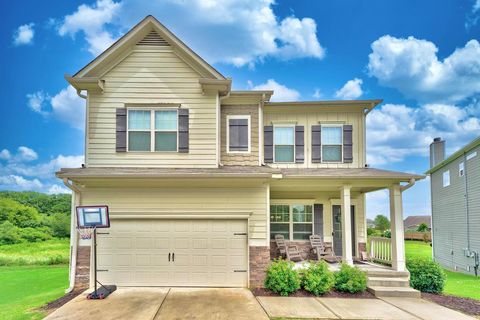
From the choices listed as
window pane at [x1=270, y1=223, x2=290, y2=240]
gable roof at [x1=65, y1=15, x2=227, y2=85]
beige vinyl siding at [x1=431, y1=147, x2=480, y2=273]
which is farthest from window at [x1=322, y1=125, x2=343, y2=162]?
beige vinyl siding at [x1=431, y1=147, x2=480, y2=273]

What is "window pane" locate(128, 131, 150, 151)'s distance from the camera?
10.5m

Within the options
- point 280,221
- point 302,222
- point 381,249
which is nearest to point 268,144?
point 280,221

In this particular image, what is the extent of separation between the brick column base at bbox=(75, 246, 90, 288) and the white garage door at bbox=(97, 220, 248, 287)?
319 mm

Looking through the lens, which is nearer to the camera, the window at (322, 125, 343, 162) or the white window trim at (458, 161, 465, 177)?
the window at (322, 125, 343, 162)

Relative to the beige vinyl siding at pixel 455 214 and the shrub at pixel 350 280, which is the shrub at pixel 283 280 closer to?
the shrub at pixel 350 280

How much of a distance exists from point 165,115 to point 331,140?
6.54 meters

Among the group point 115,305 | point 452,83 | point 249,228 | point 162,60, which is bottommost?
point 115,305

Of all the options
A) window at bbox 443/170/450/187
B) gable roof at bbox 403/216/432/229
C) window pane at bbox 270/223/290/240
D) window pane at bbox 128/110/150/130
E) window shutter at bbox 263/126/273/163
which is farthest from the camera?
gable roof at bbox 403/216/432/229

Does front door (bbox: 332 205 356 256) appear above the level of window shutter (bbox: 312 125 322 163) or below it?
below

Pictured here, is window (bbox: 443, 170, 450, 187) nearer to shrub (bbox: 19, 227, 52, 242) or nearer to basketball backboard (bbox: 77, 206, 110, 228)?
basketball backboard (bbox: 77, 206, 110, 228)

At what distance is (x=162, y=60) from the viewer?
10.8 metres

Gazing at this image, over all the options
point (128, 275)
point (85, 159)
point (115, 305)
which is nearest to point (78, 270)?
point (128, 275)

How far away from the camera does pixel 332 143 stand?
1307 cm

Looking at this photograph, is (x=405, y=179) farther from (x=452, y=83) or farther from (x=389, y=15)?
(x=452, y=83)
